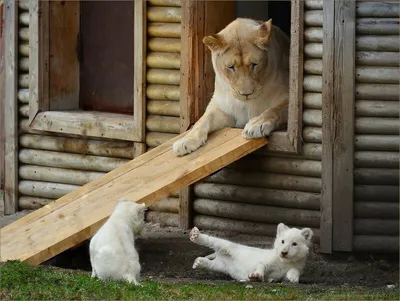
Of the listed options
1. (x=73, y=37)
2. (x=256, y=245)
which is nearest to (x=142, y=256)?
(x=256, y=245)

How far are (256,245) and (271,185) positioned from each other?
51 cm

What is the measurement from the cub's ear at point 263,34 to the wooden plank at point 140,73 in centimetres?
112

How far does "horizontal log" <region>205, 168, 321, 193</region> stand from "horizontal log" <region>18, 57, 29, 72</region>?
217 centimetres

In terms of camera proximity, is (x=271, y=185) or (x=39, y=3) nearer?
(x=271, y=185)

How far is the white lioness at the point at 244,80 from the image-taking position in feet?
30.4

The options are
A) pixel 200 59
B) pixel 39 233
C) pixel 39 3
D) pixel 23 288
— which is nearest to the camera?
pixel 23 288

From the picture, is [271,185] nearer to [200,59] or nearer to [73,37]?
[200,59]

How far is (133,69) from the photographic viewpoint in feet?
35.9

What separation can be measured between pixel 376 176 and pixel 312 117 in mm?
687

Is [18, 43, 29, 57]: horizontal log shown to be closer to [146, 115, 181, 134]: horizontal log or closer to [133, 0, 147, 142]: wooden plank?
[133, 0, 147, 142]: wooden plank

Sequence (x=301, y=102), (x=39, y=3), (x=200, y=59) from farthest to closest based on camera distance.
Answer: (x=39, y=3) < (x=200, y=59) < (x=301, y=102)

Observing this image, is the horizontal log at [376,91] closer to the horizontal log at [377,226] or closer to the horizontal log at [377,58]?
the horizontal log at [377,58]

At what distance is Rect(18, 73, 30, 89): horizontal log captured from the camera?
10695 mm

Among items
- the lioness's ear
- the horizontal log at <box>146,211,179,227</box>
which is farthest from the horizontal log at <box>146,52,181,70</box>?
the horizontal log at <box>146,211,179,227</box>
